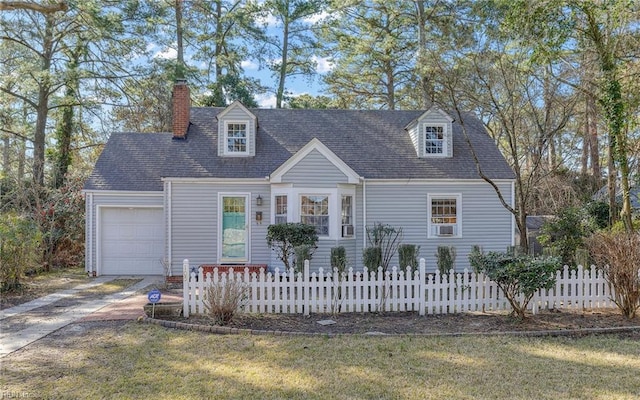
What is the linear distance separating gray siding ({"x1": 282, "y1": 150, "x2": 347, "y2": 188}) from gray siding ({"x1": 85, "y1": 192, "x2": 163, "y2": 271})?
4.57m

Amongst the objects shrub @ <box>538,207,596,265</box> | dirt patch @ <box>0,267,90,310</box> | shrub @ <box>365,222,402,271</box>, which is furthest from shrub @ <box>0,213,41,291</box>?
shrub @ <box>538,207,596,265</box>

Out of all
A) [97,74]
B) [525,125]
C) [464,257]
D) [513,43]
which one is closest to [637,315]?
[464,257]

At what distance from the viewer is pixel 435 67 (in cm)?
1096

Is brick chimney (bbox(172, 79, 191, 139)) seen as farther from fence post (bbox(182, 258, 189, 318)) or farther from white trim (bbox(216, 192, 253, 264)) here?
fence post (bbox(182, 258, 189, 318))

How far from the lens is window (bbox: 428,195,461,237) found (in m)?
13.4

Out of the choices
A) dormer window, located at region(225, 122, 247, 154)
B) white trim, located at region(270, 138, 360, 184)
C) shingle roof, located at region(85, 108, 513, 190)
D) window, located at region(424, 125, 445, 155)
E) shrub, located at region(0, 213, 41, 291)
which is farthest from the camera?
window, located at region(424, 125, 445, 155)

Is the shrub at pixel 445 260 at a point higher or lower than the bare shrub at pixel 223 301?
higher

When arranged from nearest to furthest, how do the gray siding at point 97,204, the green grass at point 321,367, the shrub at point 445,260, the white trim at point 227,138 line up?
1. the green grass at point 321,367
2. the shrub at point 445,260
3. the gray siding at point 97,204
4. the white trim at point 227,138

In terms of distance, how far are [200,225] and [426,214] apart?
288 inches

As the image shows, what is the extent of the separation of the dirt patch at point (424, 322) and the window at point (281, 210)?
17.3 feet

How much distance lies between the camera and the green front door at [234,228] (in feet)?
42.0

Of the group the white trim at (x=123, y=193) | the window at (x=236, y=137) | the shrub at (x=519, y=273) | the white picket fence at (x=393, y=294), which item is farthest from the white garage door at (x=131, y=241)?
the shrub at (x=519, y=273)

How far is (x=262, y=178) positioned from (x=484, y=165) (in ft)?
24.6

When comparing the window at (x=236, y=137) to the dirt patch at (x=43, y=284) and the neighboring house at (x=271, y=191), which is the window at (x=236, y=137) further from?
the dirt patch at (x=43, y=284)
